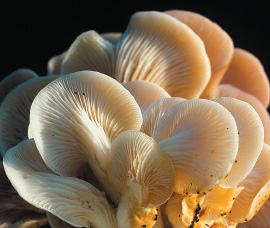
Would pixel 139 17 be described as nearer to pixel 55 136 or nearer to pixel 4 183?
pixel 55 136

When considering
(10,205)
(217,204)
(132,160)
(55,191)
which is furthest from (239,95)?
(10,205)

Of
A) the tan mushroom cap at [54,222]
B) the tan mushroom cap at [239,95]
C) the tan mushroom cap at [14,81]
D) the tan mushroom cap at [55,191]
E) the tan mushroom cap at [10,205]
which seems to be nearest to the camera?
the tan mushroom cap at [55,191]

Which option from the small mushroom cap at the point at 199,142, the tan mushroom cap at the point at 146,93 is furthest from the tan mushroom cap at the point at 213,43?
the small mushroom cap at the point at 199,142

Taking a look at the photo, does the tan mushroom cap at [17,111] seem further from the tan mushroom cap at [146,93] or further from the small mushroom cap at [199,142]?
the small mushroom cap at [199,142]

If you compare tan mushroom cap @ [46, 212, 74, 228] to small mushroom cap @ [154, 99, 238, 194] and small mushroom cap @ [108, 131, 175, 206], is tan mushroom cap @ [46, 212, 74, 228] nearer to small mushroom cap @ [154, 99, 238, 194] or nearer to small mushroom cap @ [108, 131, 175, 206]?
small mushroom cap @ [108, 131, 175, 206]

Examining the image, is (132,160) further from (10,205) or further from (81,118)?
(10,205)

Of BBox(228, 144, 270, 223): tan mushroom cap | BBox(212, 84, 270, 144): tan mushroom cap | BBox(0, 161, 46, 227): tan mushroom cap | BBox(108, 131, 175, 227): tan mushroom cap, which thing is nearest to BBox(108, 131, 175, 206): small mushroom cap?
BBox(108, 131, 175, 227): tan mushroom cap
